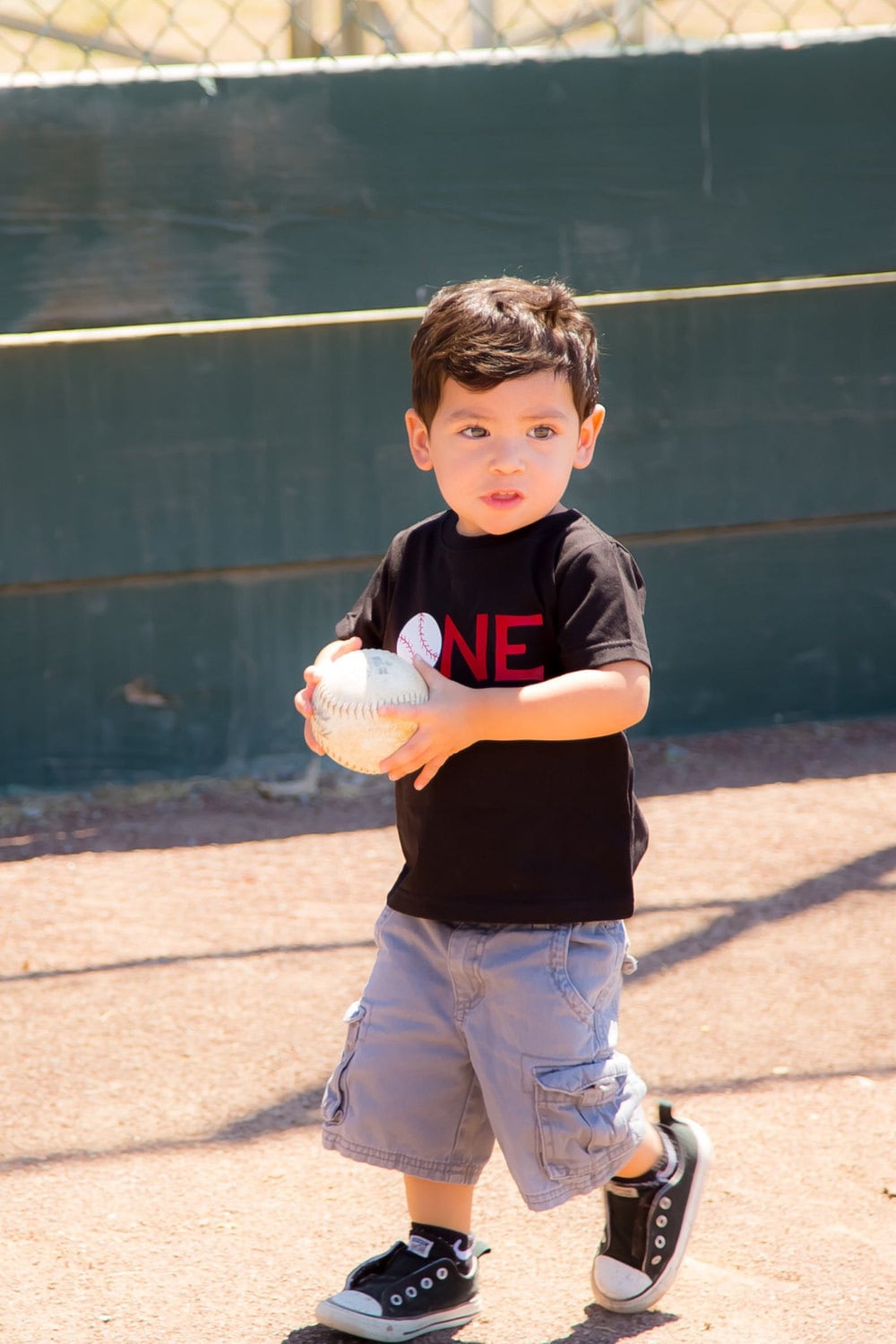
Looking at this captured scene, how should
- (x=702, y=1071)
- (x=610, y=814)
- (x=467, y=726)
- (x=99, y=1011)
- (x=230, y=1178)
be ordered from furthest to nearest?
1. (x=99, y=1011)
2. (x=702, y=1071)
3. (x=230, y=1178)
4. (x=610, y=814)
5. (x=467, y=726)

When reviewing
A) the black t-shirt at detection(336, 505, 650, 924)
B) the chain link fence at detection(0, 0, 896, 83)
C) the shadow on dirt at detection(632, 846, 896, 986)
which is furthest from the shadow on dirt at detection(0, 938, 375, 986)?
the chain link fence at detection(0, 0, 896, 83)

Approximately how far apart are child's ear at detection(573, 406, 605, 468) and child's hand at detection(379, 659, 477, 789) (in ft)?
1.33

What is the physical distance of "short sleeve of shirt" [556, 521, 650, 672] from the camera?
79.4 inches

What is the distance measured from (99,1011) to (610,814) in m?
1.62

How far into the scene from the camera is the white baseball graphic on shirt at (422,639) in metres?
2.16

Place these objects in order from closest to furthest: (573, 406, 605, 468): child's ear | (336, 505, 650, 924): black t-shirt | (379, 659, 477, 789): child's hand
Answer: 1. (379, 659, 477, 789): child's hand
2. (336, 505, 650, 924): black t-shirt
3. (573, 406, 605, 468): child's ear

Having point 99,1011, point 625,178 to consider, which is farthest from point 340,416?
point 99,1011

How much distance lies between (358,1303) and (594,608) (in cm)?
103

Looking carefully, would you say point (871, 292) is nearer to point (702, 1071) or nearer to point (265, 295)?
point (265, 295)

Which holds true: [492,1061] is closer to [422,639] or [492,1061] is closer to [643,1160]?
[643,1160]

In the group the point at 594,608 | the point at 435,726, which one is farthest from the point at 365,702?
the point at 594,608

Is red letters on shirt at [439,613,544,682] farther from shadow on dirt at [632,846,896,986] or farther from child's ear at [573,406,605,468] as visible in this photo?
shadow on dirt at [632,846,896,986]

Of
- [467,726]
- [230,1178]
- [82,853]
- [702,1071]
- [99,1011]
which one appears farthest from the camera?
[82,853]

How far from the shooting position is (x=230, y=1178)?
102 inches
